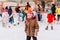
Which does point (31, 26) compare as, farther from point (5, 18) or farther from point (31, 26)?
point (5, 18)

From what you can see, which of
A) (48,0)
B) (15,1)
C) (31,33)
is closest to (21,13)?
(15,1)

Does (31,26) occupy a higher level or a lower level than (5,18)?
lower

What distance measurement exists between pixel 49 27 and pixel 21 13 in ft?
16.3

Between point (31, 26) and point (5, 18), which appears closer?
point (31, 26)

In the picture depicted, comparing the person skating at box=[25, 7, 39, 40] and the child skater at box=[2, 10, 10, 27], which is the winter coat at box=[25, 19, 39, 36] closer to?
the person skating at box=[25, 7, 39, 40]

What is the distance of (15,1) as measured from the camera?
87.0ft

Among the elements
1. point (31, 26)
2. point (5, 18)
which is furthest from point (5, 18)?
point (31, 26)

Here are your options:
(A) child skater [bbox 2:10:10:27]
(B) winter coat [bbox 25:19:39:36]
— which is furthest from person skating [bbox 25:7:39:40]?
(A) child skater [bbox 2:10:10:27]

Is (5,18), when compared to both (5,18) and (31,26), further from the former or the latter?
(31,26)

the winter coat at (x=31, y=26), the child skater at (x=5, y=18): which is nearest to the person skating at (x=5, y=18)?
the child skater at (x=5, y=18)

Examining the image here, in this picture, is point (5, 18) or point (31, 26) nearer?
point (31, 26)

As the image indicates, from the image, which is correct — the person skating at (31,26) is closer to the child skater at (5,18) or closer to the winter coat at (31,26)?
the winter coat at (31,26)

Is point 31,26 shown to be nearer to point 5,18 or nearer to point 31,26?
point 31,26

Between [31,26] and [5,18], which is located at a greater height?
[5,18]
